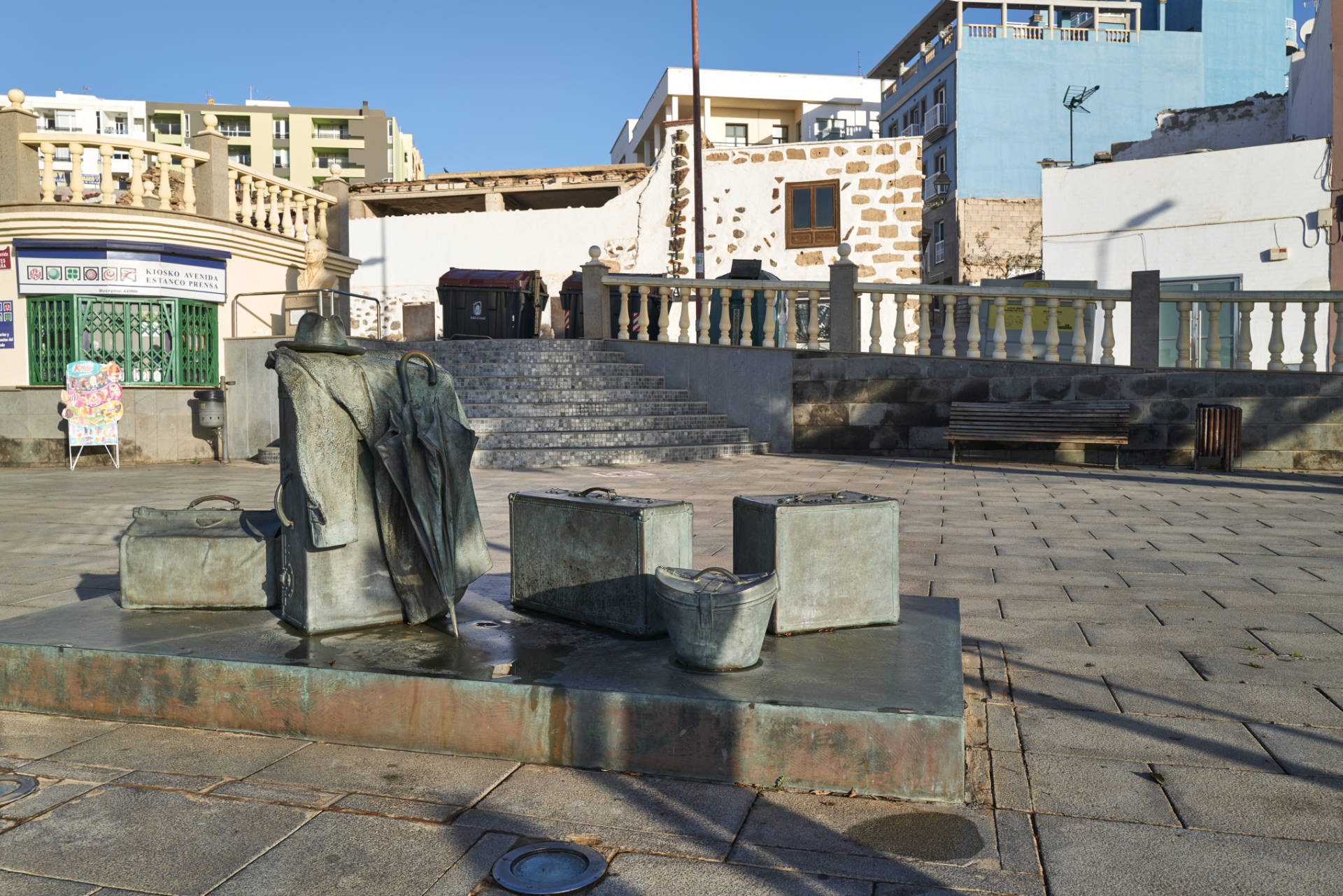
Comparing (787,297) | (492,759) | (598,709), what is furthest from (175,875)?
(787,297)

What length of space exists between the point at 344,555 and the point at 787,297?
1548 cm

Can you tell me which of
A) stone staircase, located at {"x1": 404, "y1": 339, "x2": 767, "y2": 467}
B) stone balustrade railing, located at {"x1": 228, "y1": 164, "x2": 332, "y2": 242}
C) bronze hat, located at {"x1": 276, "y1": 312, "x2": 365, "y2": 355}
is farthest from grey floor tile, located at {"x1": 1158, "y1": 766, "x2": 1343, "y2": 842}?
stone balustrade railing, located at {"x1": 228, "y1": 164, "x2": 332, "y2": 242}

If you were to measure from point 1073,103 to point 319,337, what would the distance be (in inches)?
1866

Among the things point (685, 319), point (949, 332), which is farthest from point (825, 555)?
point (685, 319)

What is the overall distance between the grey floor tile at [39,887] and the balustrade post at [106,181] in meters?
14.7

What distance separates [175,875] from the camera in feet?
7.92

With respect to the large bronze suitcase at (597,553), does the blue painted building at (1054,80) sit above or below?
above

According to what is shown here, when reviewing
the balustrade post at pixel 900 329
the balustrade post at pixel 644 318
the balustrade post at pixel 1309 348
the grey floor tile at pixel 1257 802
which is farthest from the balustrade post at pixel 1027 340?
the grey floor tile at pixel 1257 802

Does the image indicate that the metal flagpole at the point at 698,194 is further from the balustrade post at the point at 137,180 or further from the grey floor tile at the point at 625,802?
the grey floor tile at the point at 625,802

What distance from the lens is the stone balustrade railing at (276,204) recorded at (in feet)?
55.2

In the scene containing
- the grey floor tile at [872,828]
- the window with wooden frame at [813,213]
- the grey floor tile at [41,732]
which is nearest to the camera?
the grey floor tile at [872,828]

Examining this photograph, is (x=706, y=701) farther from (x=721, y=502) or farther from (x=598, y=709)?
(x=721, y=502)

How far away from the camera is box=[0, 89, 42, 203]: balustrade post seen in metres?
14.6

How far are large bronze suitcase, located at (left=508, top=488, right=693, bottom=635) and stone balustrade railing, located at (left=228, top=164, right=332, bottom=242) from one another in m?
14.4
